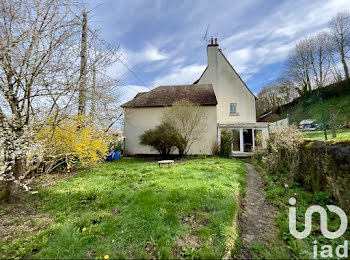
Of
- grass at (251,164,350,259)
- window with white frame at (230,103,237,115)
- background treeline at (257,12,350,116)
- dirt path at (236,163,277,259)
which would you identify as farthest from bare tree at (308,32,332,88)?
dirt path at (236,163,277,259)

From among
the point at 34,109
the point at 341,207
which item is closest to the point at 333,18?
the point at 341,207

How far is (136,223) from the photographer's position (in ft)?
11.8

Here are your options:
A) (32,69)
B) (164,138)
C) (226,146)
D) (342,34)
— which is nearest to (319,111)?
(226,146)

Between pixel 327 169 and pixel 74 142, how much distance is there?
1002 centimetres

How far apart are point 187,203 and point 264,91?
41511mm

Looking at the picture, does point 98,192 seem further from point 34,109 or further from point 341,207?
point 341,207

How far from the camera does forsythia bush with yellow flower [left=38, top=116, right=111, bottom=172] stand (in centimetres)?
780

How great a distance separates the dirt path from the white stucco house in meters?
9.61

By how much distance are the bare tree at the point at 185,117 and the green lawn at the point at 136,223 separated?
8400 mm

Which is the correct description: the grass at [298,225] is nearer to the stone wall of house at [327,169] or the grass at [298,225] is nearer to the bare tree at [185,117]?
the stone wall of house at [327,169]

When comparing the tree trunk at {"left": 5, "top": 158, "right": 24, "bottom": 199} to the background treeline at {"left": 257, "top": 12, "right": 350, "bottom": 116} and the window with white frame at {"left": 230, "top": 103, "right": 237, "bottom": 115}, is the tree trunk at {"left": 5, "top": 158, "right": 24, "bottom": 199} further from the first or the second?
the background treeline at {"left": 257, "top": 12, "right": 350, "bottom": 116}

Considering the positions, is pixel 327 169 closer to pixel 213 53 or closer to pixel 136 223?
pixel 136 223

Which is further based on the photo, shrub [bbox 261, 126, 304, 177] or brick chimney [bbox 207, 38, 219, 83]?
brick chimney [bbox 207, 38, 219, 83]

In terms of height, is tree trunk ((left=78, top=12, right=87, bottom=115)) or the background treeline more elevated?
the background treeline
